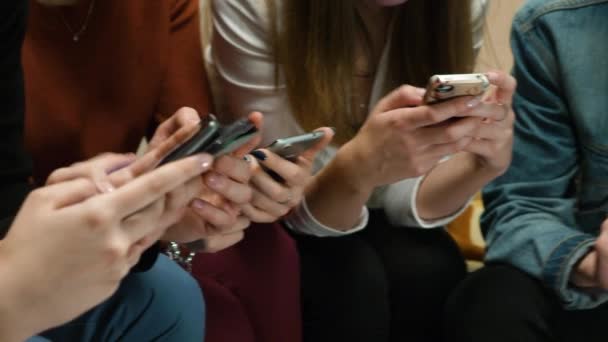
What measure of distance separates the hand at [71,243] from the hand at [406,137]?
0.35 metres

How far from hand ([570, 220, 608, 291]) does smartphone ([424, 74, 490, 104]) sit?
0.26 m

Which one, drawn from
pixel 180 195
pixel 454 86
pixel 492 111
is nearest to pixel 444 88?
pixel 454 86

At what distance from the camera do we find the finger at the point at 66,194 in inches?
20.1

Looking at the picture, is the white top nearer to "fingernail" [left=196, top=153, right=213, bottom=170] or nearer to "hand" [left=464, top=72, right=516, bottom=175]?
"hand" [left=464, top=72, right=516, bottom=175]

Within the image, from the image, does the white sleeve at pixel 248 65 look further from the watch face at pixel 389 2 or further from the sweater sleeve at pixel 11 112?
the sweater sleeve at pixel 11 112

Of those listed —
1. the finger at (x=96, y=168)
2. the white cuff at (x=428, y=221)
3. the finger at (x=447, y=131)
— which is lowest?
the white cuff at (x=428, y=221)

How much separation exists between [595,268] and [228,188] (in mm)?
499

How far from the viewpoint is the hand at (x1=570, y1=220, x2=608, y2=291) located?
825 mm

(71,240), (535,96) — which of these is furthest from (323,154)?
(71,240)

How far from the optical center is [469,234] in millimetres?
1286

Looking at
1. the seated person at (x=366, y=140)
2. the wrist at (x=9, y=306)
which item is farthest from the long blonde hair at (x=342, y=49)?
the wrist at (x=9, y=306)

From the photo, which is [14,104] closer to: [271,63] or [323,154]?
[271,63]

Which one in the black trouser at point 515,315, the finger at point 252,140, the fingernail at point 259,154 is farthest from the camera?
the black trouser at point 515,315

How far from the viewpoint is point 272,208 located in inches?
31.2
